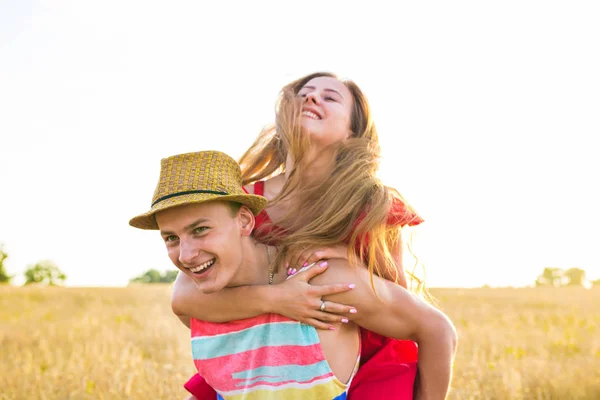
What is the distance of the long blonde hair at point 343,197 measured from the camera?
3322 mm

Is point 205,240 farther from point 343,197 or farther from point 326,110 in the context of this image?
point 326,110

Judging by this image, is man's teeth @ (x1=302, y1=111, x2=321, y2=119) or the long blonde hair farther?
man's teeth @ (x1=302, y1=111, x2=321, y2=119)

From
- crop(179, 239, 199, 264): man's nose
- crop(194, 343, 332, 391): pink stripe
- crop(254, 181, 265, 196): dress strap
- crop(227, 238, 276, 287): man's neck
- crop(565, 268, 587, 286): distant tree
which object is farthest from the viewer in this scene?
crop(565, 268, 587, 286): distant tree

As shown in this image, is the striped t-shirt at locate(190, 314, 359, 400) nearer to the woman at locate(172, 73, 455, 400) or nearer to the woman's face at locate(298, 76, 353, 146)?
the woman at locate(172, 73, 455, 400)

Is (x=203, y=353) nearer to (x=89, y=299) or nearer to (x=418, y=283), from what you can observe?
(x=418, y=283)

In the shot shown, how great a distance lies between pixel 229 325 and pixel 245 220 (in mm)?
531

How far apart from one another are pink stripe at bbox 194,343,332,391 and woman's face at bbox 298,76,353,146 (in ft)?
4.15

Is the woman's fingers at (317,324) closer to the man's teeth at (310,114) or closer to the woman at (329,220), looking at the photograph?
the woman at (329,220)

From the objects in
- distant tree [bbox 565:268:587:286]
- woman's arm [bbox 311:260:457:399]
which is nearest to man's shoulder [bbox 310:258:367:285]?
woman's arm [bbox 311:260:457:399]

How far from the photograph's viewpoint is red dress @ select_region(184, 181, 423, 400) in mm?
3373

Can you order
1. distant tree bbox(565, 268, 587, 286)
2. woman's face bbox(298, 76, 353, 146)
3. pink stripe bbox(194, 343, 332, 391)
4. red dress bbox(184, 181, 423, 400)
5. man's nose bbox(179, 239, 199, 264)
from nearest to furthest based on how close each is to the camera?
man's nose bbox(179, 239, 199, 264) < pink stripe bbox(194, 343, 332, 391) < red dress bbox(184, 181, 423, 400) < woman's face bbox(298, 76, 353, 146) < distant tree bbox(565, 268, 587, 286)

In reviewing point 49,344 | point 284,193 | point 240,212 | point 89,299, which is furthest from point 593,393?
point 89,299

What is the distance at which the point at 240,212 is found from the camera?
320 centimetres

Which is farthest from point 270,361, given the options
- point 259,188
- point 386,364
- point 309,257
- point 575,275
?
point 575,275
